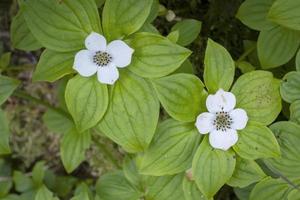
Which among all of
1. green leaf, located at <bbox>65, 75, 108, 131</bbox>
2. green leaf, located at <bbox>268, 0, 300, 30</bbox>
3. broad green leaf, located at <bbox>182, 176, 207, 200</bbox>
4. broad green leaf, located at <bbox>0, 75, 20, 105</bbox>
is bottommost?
broad green leaf, located at <bbox>182, 176, 207, 200</bbox>

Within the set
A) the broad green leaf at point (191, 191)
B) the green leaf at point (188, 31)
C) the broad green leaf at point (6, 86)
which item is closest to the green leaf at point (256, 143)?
the broad green leaf at point (191, 191)

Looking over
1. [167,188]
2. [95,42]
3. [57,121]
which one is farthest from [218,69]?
[57,121]

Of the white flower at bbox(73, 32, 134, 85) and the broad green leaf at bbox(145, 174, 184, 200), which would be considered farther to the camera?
the broad green leaf at bbox(145, 174, 184, 200)

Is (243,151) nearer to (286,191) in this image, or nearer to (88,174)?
(286,191)

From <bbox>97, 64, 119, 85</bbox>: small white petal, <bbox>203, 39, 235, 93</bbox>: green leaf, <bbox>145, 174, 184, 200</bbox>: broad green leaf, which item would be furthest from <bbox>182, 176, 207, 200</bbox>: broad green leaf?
<bbox>97, 64, 119, 85</bbox>: small white petal

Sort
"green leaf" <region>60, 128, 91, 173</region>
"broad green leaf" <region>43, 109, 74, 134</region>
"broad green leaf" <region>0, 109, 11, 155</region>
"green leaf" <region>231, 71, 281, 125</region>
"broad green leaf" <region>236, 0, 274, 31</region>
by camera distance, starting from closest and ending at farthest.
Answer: "green leaf" <region>231, 71, 281, 125</region>, "broad green leaf" <region>0, 109, 11, 155</region>, "broad green leaf" <region>236, 0, 274, 31</region>, "green leaf" <region>60, 128, 91, 173</region>, "broad green leaf" <region>43, 109, 74, 134</region>

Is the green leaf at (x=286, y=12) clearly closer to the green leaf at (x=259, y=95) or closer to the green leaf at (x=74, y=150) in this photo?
the green leaf at (x=259, y=95)

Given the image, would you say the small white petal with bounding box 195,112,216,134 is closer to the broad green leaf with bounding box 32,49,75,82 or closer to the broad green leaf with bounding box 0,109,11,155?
the broad green leaf with bounding box 32,49,75,82

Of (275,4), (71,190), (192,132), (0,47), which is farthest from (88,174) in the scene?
(275,4)
